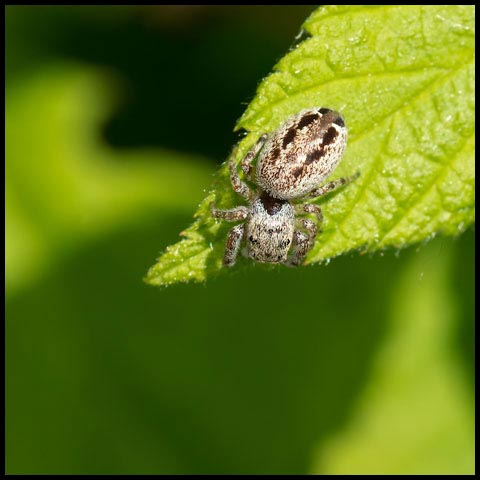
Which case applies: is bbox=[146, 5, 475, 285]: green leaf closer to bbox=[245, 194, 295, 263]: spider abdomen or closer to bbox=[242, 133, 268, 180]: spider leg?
bbox=[242, 133, 268, 180]: spider leg

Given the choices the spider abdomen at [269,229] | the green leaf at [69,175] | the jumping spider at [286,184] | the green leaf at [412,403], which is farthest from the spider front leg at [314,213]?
the green leaf at [412,403]

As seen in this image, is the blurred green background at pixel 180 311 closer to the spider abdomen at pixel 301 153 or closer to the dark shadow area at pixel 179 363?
the dark shadow area at pixel 179 363

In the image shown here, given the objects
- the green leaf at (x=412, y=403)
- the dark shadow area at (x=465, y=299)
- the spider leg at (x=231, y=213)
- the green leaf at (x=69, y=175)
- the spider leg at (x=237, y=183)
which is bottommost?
the green leaf at (x=412, y=403)

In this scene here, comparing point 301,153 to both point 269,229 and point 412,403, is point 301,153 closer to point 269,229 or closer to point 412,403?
point 269,229

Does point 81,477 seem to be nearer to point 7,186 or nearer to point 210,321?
point 210,321

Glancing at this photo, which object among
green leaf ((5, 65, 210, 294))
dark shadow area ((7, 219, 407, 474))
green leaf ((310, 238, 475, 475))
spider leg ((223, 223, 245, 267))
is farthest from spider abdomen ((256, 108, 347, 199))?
green leaf ((310, 238, 475, 475))

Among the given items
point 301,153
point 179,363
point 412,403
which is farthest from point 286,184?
point 412,403

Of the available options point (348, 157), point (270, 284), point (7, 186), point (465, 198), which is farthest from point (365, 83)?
point (7, 186)
